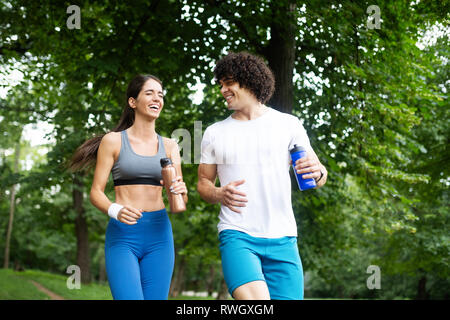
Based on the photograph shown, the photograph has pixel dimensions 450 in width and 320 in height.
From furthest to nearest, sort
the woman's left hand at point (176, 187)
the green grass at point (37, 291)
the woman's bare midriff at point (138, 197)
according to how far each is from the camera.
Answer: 1. the green grass at point (37, 291)
2. the woman's bare midriff at point (138, 197)
3. the woman's left hand at point (176, 187)

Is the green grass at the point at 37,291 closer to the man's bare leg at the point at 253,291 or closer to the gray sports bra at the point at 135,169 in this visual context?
the gray sports bra at the point at 135,169

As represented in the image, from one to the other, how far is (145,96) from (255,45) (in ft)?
16.8

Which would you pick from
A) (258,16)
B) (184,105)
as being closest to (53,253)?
(184,105)

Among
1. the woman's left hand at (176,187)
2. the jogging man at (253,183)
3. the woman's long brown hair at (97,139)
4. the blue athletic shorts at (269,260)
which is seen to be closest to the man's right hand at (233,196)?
the jogging man at (253,183)

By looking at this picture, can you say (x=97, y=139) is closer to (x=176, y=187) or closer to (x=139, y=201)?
(x=139, y=201)

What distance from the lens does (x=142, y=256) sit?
135 inches

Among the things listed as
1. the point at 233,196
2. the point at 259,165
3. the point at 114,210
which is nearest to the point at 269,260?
the point at 233,196

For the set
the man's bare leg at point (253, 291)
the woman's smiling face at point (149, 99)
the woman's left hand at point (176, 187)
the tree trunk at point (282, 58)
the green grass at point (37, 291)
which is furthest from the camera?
the green grass at point (37, 291)

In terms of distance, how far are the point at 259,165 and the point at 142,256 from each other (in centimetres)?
106

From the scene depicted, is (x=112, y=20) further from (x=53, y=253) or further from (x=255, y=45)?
(x=53, y=253)

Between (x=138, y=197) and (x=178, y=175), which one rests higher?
(x=178, y=175)

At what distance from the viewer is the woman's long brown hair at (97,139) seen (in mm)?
3682

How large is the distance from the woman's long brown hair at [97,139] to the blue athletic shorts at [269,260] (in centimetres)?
126

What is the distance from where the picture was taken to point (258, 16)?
7.96m
